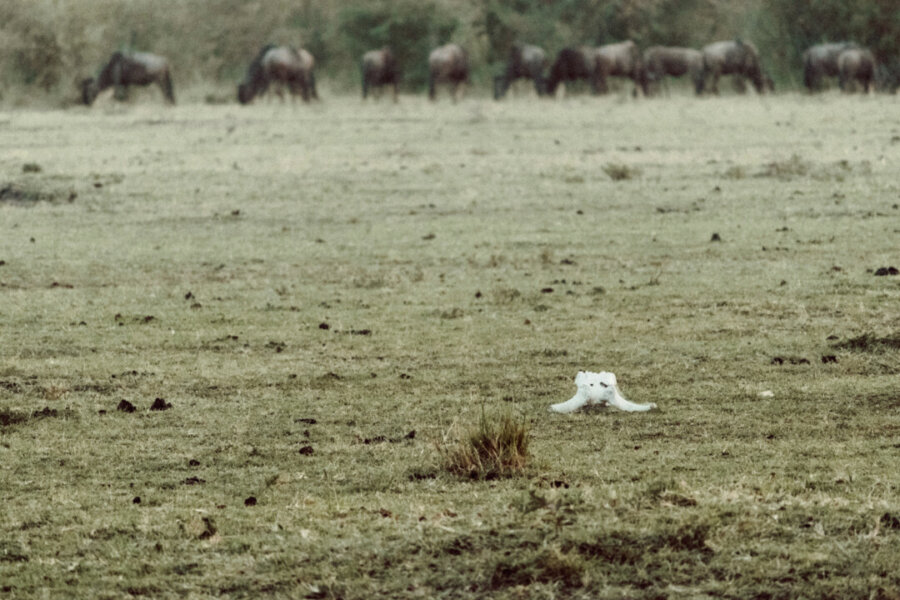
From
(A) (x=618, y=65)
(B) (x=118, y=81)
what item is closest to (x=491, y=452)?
(B) (x=118, y=81)

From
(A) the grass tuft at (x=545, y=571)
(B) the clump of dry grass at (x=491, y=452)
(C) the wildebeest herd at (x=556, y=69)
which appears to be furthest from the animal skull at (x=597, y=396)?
(C) the wildebeest herd at (x=556, y=69)

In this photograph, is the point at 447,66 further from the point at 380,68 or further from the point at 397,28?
the point at 397,28

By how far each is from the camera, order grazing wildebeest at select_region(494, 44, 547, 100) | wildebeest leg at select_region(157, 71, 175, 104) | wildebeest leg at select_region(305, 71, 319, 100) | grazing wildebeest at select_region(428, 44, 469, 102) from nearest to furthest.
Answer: wildebeest leg at select_region(157, 71, 175, 104)
wildebeest leg at select_region(305, 71, 319, 100)
grazing wildebeest at select_region(428, 44, 469, 102)
grazing wildebeest at select_region(494, 44, 547, 100)

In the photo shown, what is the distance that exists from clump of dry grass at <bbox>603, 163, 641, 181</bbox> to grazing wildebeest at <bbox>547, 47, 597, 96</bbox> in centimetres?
3879

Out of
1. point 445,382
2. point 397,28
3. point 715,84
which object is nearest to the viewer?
point 445,382

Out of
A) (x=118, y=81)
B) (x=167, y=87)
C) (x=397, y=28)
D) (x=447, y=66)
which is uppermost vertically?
(x=397, y=28)

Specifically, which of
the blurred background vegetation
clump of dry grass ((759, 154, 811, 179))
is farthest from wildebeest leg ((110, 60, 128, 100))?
clump of dry grass ((759, 154, 811, 179))

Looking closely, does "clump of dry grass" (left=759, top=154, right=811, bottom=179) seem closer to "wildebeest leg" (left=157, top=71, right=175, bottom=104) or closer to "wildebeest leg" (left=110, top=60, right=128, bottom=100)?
"wildebeest leg" (left=110, top=60, right=128, bottom=100)

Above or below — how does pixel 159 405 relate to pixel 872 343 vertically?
below

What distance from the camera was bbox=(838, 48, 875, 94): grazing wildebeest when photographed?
53312mm

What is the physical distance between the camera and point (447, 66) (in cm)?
5856

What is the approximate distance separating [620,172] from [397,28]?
1861 inches

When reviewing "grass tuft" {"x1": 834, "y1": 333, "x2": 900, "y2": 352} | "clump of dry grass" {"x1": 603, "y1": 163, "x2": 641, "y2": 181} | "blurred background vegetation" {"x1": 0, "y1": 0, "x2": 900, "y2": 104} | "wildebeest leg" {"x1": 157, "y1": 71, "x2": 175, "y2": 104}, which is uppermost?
"blurred background vegetation" {"x1": 0, "y1": 0, "x2": 900, "y2": 104}

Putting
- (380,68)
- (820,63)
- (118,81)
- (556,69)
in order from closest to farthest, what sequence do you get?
(118,81), (820,63), (380,68), (556,69)
